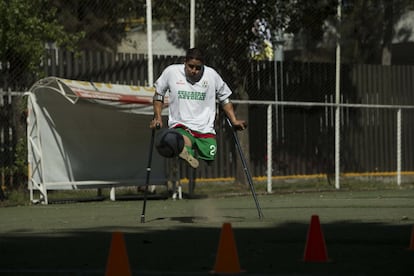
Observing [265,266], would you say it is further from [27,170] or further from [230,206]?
[27,170]

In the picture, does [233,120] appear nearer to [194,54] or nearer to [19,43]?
[194,54]

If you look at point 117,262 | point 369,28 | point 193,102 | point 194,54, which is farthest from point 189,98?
point 369,28

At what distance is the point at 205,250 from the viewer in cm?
932

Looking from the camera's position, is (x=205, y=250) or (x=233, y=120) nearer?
(x=205, y=250)

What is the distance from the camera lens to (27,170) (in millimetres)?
19781

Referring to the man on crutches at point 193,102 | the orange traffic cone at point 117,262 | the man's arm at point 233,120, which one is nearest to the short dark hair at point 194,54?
the man on crutches at point 193,102

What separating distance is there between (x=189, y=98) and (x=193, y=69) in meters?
0.36

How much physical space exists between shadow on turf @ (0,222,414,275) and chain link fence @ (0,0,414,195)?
28.0 feet

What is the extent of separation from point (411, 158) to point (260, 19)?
6.32 meters

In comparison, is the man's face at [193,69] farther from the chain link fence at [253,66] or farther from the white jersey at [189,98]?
the chain link fence at [253,66]

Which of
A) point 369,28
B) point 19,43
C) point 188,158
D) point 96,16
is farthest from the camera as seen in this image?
point 369,28

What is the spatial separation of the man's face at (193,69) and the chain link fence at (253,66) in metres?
6.54

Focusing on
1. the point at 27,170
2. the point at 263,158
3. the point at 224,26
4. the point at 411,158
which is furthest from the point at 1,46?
the point at 411,158

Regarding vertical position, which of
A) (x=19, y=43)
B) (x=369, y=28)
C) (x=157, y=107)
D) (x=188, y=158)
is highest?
(x=369, y=28)
